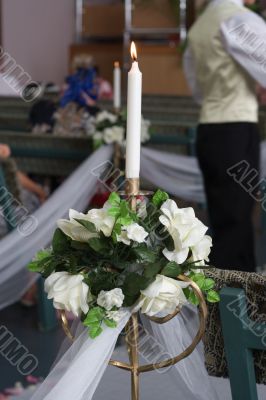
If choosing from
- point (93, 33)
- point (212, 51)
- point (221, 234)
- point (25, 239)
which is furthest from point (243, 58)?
point (93, 33)

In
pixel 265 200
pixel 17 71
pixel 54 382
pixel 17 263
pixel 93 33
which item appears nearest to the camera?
pixel 54 382

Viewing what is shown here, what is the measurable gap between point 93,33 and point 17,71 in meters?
1.36

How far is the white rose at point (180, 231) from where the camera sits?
1.19 metres

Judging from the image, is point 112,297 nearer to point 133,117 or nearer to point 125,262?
point 125,262

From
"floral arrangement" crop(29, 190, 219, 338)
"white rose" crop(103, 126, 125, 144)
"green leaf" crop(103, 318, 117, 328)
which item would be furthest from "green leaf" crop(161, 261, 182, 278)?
"white rose" crop(103, 126, 125, 144)

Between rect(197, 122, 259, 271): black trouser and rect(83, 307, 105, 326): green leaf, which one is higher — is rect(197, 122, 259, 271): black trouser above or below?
below

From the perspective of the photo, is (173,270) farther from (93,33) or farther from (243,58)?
(93,33)

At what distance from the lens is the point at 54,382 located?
1337 millimetres

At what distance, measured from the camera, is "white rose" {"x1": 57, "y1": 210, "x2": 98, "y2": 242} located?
122cm

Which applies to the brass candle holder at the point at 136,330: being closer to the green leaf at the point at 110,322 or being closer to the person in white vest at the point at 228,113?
the green leaf at the point at 110,322

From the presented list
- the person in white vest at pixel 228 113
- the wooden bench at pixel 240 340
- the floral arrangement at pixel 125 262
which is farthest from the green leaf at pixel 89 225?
the person in white vest at pixel 228 113

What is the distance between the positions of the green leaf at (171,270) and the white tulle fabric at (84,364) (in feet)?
0.31

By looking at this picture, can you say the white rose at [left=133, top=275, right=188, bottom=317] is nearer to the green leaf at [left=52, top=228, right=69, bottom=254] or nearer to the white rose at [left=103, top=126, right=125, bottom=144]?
the green leaf at [left=52, top=228, right=69, bottom=254]

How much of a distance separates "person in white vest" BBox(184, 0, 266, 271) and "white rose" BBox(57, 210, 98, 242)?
2.00 m
